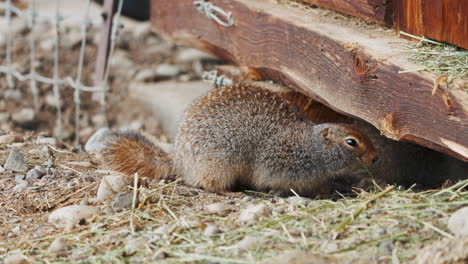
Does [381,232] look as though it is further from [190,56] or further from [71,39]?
[71,39]

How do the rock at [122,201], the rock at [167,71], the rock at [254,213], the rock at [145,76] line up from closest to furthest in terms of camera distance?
the rock at [254,213], the rock at [122,201], the rock at [145,76], the rock at [167,71]

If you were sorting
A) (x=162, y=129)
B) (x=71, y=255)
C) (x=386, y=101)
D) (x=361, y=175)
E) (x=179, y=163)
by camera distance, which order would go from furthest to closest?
(x=162, y=129)
(x=361, y=175)
(x=179, y=163)
(x=386, y=101)
(x=71, y=255)

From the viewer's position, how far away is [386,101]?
4.04 meters

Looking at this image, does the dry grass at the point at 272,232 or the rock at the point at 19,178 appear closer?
the dry grass at the point at 272,232

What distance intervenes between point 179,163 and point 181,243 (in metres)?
1.39

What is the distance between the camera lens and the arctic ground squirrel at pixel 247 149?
4.61 metres

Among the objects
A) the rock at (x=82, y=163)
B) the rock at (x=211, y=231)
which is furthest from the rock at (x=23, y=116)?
the rock at (x=211, y=231)

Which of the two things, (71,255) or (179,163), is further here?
(179,163)

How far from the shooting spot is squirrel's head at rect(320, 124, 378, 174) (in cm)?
480

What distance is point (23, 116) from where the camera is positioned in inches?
278

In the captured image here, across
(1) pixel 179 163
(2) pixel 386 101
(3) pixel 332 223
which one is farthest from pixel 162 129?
(3) pixel 332 223

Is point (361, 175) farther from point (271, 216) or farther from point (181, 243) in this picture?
point (181, 243)

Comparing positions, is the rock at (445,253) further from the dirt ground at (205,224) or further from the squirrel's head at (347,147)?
the squirrel's head at (347,147)

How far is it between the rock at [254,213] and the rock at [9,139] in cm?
242
